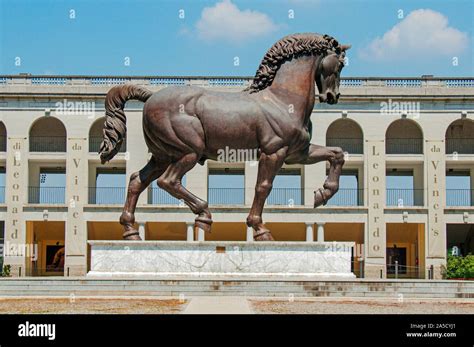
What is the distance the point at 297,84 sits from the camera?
55.8 feet

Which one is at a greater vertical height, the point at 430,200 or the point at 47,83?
the point at 47,83

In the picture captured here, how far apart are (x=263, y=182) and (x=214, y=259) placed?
186cm

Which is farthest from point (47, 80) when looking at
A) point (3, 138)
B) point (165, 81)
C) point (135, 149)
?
point (165, 81)

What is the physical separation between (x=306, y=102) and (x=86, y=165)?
101 feet

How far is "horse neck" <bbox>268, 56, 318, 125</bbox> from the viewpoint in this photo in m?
16.9

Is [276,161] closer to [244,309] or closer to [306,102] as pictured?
[306,102]

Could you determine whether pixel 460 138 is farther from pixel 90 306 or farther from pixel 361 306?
pixel 90 306

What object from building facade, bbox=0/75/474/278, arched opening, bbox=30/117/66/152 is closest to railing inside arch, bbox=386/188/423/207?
building facade, bbox=0/75/474/278

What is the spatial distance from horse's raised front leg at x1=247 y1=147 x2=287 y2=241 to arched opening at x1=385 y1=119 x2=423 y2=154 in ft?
106

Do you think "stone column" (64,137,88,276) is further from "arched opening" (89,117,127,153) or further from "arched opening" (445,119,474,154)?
"arched opening" (445,119,474,154)

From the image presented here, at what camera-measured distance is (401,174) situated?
50.3 m

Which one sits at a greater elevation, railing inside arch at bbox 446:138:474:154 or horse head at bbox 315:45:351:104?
railing inside arch at bbox 446:138:474:154
